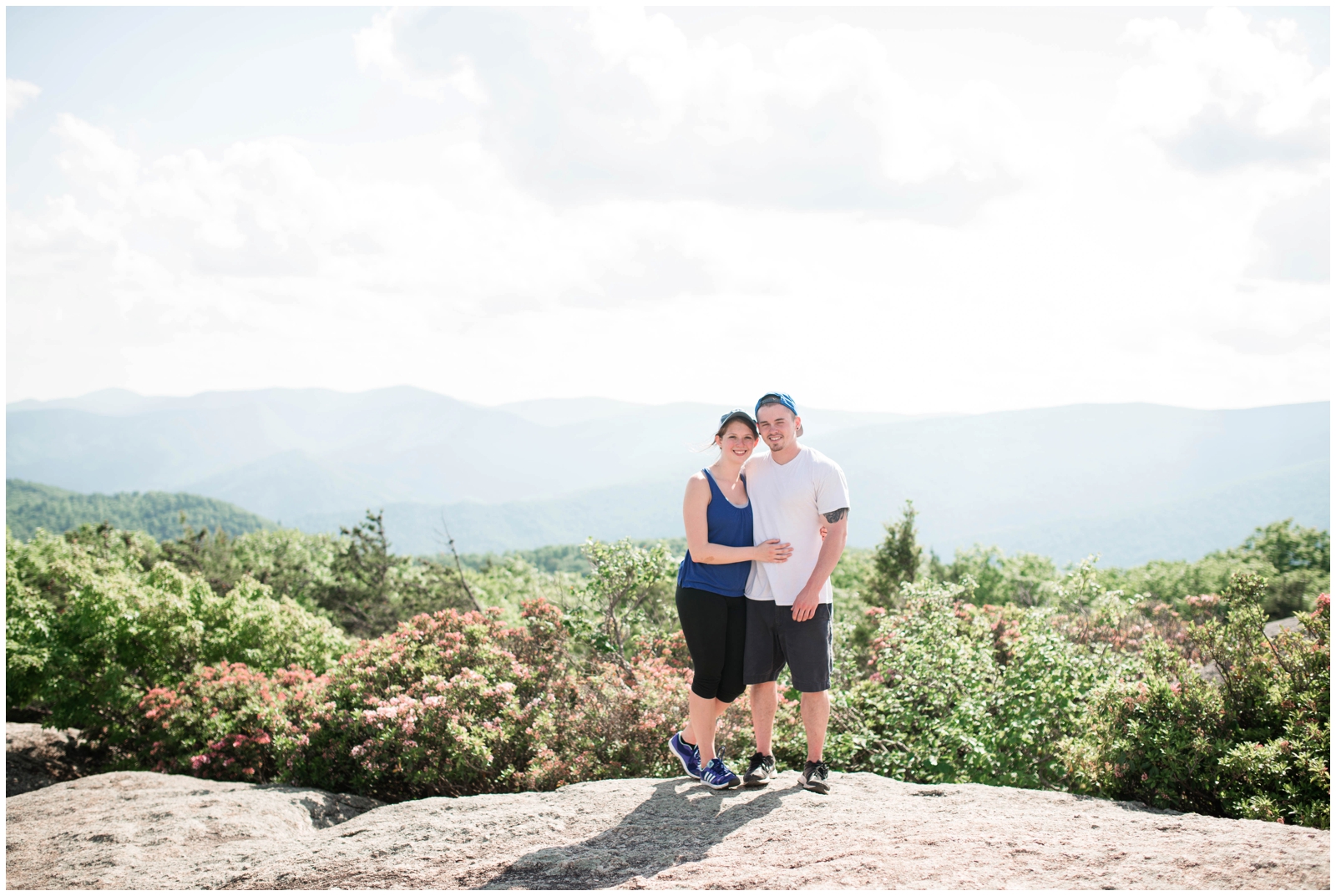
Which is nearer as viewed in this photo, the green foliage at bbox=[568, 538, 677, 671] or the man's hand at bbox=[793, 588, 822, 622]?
the man's hand at bbox=[793, 588, 822, 622]

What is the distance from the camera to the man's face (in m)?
4.59

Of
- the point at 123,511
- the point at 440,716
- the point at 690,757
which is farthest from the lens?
the point at 123,511

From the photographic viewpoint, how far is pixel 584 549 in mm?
8633

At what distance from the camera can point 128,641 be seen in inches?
459

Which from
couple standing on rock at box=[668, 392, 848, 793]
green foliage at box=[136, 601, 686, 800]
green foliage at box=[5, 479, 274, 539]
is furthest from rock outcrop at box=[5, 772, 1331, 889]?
green foliage at box=[5, 479, 274, 539]

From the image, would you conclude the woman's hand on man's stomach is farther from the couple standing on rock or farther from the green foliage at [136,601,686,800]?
the green foliage at [136,601,686,800]

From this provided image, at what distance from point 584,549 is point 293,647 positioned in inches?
252

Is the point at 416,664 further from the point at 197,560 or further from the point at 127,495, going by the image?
the point at 127,495

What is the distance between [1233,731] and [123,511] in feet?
676

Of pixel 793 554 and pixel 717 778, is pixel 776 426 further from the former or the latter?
pixel 717 778

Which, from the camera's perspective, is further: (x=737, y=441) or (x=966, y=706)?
(x=966, y=706)

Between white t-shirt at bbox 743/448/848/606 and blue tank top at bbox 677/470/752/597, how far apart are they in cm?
8

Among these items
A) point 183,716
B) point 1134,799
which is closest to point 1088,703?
point 1134,799

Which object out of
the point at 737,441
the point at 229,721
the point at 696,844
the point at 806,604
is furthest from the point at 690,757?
the point at 229,721
